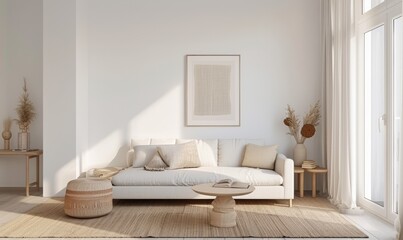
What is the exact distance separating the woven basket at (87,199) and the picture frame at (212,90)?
2065 millimetres

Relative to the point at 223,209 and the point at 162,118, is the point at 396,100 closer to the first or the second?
the point at 223,209

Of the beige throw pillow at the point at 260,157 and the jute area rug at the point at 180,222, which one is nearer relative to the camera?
the jute area rug at the point at 180,222

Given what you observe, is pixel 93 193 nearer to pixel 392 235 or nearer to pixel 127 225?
pixel 127 225

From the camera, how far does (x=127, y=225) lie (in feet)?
14.8

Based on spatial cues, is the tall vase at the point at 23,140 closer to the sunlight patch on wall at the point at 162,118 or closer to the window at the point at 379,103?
the sunlight patch on wall at the point at 162,118

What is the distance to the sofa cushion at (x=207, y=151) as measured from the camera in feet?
20.4

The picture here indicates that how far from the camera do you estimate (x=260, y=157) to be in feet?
19.7

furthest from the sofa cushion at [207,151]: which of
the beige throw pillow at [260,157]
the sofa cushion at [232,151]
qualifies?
the beige throw pillow at [260,157]

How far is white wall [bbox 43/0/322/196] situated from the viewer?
21.6 feet

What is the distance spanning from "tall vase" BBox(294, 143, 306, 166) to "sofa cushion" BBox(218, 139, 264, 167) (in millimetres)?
516

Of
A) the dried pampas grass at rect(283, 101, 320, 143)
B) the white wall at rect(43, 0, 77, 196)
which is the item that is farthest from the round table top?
the white wall at rect(43, 0, 77, 196)

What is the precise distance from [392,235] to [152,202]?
9.73ft

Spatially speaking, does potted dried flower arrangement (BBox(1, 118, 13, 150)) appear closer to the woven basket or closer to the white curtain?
the woven basket

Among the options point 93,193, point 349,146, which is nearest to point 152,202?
point 93,193
